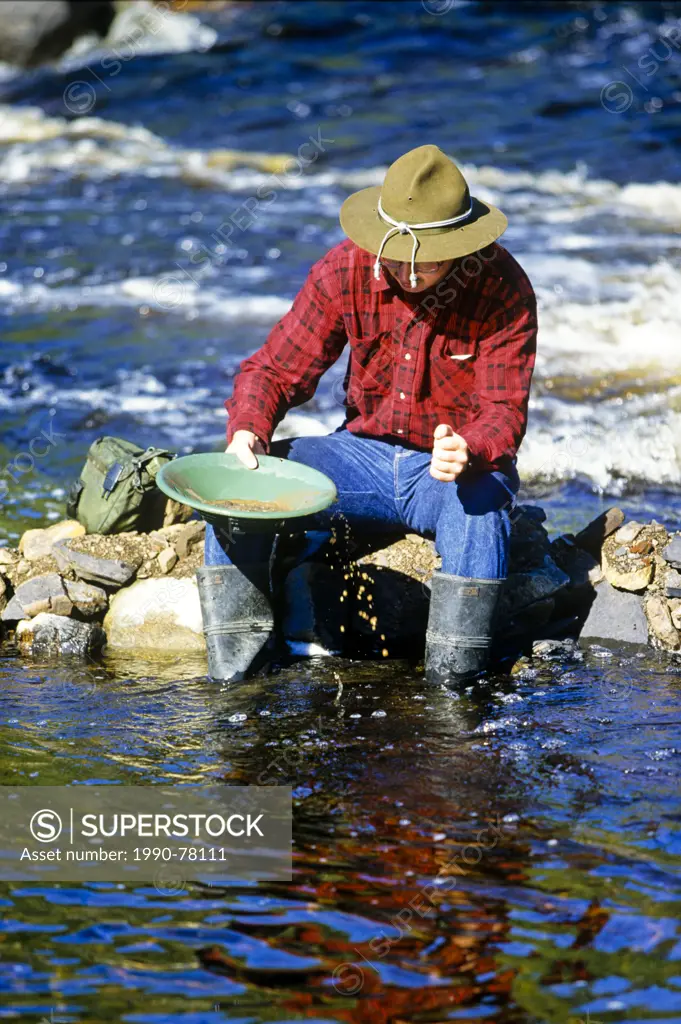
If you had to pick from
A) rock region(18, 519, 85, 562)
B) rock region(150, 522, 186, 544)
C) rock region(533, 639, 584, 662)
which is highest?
→ rock region(150, 522, 186, 544)

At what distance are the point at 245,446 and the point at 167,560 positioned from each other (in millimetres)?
907

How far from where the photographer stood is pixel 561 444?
6.32m

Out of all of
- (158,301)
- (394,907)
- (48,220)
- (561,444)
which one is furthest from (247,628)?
(48,220)

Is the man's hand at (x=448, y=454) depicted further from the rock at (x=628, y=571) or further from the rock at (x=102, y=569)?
the rock at (x=102, y=569)

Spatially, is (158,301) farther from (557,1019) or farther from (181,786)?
(557,1019)

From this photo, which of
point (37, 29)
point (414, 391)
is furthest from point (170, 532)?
point (37, 29)

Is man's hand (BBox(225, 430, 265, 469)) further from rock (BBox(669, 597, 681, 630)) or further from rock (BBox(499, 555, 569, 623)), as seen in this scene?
rock (BBox(669, 597, 681, 630))

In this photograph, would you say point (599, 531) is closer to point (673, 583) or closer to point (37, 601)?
point (673, 583)

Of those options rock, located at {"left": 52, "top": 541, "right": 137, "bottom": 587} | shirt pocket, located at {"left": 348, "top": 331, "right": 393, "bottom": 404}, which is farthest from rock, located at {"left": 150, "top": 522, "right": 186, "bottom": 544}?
shirt pocket, located at {"left": 348, "top": 331, "right": 393, "bottom": 404}

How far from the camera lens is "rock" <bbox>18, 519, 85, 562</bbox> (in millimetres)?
4734

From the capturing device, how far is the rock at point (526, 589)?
4.21m

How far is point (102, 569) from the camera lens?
4.52 m

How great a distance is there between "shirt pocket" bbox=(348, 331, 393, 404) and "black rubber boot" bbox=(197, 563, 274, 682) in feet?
2.23

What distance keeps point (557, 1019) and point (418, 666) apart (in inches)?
68.7
